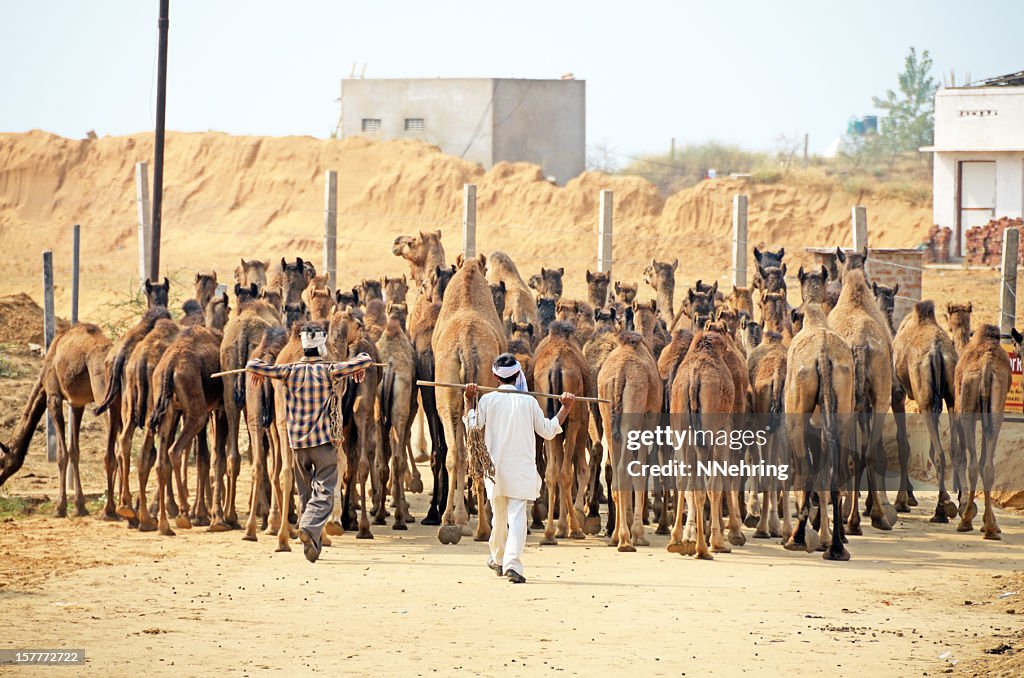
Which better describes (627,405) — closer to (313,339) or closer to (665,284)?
(313,339)

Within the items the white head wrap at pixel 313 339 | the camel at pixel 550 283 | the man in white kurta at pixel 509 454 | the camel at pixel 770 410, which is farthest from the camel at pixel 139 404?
the camel at pixel 550 283

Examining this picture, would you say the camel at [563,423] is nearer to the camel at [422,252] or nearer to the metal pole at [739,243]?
the camel at [422,252]

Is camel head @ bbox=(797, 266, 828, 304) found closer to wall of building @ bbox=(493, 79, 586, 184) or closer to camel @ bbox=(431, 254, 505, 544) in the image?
camel @ bbox=(431, 254, 505, 544)

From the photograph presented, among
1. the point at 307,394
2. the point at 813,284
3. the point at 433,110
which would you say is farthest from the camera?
the point at 433,110

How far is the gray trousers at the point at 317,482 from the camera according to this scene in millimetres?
11906

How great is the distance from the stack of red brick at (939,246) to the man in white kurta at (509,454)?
96.0ft

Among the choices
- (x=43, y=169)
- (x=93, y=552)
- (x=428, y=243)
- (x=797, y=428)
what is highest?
(x=43, y=169)

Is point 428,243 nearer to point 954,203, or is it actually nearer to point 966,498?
point 966,498

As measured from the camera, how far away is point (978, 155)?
129ft

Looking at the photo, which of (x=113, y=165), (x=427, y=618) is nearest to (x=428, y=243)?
(x=427, y=618)

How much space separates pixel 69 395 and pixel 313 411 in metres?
4.28

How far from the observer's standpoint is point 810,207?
4381cm

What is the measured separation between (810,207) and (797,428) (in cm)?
3159

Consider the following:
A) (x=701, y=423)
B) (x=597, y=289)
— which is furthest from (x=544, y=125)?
(x=701, y=423)
